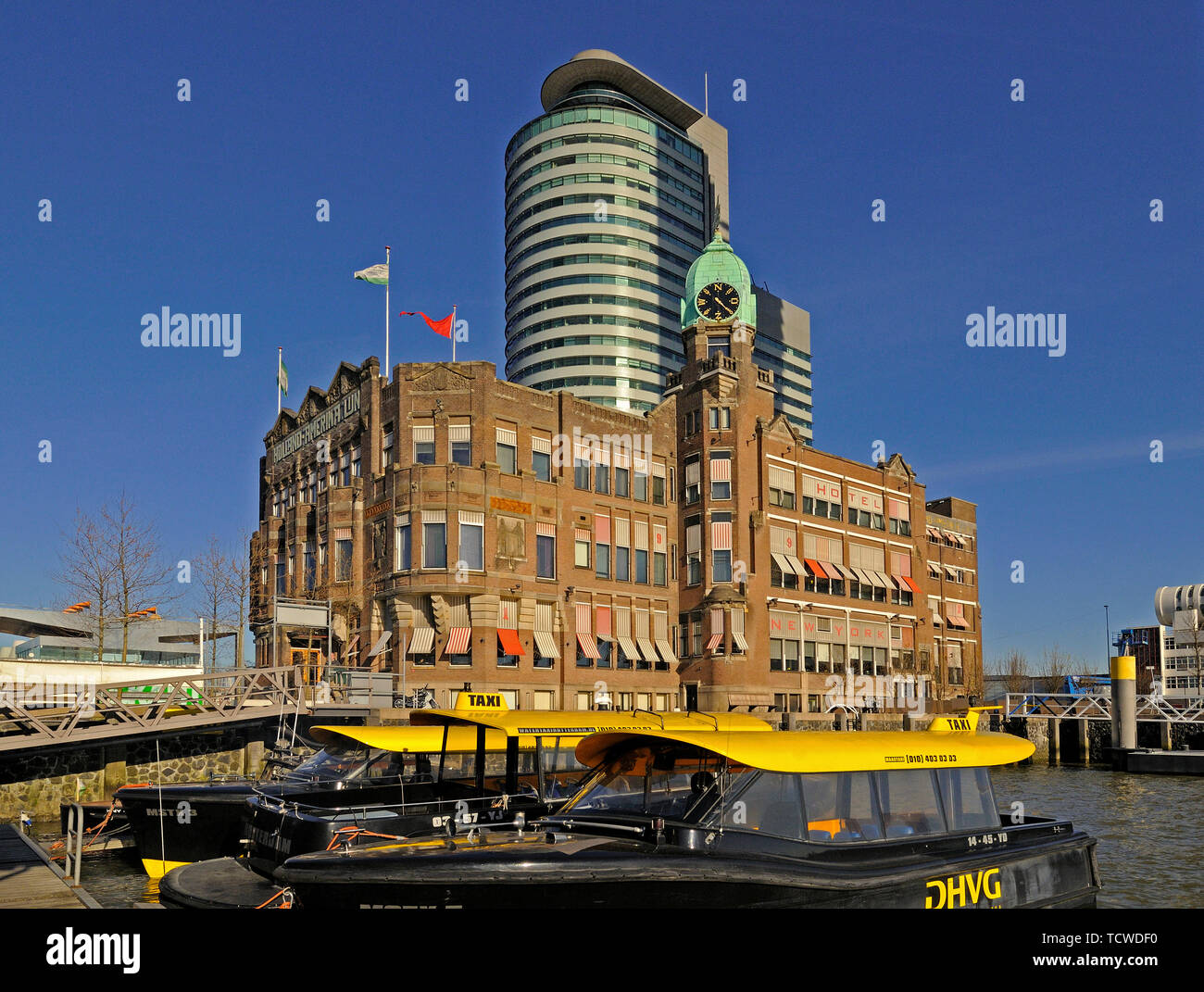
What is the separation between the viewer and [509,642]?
52250 mm

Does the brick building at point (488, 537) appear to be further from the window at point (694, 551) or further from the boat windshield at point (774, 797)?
the boat windshield at point (774, 797)

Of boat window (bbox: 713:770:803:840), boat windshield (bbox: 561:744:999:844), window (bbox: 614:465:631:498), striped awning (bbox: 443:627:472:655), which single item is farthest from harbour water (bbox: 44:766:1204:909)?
striped awning (bbox: 443:627:472:655)

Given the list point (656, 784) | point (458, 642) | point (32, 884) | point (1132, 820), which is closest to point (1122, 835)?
point (1132, 820)

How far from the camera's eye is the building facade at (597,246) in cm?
14588

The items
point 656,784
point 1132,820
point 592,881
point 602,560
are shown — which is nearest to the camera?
point 592,881

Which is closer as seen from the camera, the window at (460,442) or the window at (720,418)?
the window at (460,442)

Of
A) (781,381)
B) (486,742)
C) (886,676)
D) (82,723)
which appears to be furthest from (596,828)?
(781,381)

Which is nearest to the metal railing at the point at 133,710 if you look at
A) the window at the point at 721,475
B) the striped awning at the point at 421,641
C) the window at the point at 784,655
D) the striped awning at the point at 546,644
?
the striped awning at the point at 421,641

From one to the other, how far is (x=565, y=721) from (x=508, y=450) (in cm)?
3730

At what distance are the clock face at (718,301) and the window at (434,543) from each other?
88.5 feet

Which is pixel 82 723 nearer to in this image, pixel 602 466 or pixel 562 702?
pixel 562 702

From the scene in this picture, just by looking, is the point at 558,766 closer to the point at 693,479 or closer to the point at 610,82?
the point at 693,479

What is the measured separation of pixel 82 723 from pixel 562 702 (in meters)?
26.0

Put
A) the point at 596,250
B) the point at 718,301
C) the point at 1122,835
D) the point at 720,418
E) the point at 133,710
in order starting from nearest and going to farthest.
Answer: the point at 1122,835, the point at 133,710, the point at 720,418, the point at 718,301, the point at 596,250
